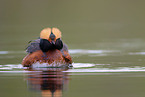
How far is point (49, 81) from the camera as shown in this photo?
12.8 metres

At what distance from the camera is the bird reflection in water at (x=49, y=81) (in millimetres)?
11375

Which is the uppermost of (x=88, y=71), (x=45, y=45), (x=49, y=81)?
(x=45, y=45)

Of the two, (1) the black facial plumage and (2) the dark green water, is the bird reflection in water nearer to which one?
(2) the dark green water

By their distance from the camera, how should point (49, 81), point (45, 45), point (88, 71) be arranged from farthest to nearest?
point (45, 45)
point (88, 71)
point (49, 81)

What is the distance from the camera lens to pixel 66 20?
43156 millimetres

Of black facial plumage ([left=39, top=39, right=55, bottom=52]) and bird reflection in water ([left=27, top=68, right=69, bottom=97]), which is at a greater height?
black facial plumage ([left=39, top=39, right=55, bottom=52])

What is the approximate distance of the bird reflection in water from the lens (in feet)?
37.3

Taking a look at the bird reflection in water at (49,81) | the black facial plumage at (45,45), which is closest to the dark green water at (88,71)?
the bird reflection in water at (49,81)

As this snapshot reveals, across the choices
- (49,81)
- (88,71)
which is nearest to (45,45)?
(88,71)

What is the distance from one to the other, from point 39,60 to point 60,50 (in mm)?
Result: 840

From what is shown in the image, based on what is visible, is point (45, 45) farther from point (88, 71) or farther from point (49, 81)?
point (49, 81)

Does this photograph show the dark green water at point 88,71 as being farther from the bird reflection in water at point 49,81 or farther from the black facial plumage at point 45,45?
the black facial plumage at point 45,45

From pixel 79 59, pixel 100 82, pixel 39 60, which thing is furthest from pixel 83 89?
pixel 79 59

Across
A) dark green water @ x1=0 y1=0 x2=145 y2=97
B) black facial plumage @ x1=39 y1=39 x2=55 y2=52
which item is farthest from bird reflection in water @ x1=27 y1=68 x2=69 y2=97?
black facial plumage @ x1=39 y1=39 x2=55 y2=52
